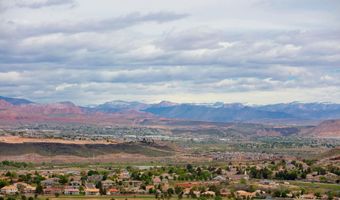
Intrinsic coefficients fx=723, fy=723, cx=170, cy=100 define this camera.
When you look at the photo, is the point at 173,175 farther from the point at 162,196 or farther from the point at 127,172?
the point at 162,196

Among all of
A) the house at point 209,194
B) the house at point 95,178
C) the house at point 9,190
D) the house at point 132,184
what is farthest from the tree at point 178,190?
the house at point 9,190

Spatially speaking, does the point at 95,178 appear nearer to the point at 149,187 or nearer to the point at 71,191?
the point at 149,187

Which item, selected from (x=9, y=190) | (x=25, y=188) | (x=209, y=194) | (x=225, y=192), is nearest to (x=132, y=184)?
(x=225, y=192)

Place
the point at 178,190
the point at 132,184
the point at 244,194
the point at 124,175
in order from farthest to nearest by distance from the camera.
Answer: the point at 124,175
the point at 132,184
the point at 178,190
the point at 244,194

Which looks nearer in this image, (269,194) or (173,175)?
(269,194)

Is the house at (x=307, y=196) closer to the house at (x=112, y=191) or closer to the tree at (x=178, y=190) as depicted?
the tree at (x=178, y=190)

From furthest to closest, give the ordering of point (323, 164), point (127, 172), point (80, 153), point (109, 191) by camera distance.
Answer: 1. point (80, 153)
2. point (323, 164)
3. point (127, 172)
4. point (109, 191)

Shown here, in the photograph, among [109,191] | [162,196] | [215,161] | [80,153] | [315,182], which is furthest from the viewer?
[80,153]

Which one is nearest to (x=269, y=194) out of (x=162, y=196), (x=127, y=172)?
(x=162, y=196)

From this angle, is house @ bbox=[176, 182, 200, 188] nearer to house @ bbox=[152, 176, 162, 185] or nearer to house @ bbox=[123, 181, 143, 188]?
house @ bbox=[152, 176, 162, 185]

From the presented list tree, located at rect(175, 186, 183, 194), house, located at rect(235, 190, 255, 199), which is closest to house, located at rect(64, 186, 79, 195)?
tree, located at rect(175, 186, 183, 194)

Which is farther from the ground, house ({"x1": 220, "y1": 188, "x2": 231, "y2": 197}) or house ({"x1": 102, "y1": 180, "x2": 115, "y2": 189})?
house ({"x1": 102, "y1": 180, "x2": 115, "y2": 189})
